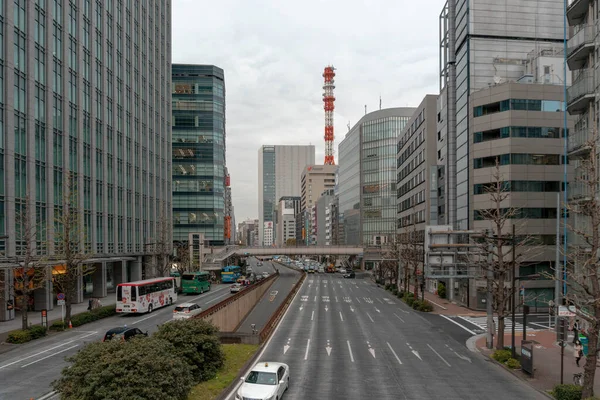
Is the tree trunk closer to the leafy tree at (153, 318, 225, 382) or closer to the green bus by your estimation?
the leafy tree at (153, 318, 225, 382)

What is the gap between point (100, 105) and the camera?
64.6 metres

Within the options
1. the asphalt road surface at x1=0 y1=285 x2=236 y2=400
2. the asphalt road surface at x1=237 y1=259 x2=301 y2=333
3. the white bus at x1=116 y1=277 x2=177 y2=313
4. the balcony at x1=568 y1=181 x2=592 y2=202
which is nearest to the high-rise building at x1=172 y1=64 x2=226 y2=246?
the asphalt road surface at x1=237 y1=259 x2=301 y2=333

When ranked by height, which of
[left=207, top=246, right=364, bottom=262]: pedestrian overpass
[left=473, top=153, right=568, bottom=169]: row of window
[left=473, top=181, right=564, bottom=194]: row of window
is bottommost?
[left=207, top=246, right=364, bottom=262]: pedestrian overpass

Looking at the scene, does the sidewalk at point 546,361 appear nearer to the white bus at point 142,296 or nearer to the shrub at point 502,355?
the shrub at point 502,355

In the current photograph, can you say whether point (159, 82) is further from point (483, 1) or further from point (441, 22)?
point (483, 1)

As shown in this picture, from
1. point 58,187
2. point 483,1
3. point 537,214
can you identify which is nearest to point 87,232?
point 58,187

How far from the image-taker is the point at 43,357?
29.3m

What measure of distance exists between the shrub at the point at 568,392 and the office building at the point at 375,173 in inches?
4840

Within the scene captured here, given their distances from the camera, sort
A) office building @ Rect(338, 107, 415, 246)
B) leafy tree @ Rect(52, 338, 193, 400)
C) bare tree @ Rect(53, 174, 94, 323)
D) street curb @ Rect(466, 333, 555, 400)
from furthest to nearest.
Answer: office building @ Rect(338, 107, 415, 246), bare tree @ Rect(53, 174, 94, 323), street curb @ Rect(466, 333, 555, 400), leafy tree @ Rect(52, 338, 193, 400)

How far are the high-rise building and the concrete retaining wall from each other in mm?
66568

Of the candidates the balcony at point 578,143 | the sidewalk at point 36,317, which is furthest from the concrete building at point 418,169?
the sidewalk at point 36,317

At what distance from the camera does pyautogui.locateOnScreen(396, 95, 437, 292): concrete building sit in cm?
7550

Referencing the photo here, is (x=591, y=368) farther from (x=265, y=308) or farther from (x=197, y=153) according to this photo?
(x=197, y=153)

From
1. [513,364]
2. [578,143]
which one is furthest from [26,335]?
[578,143]
